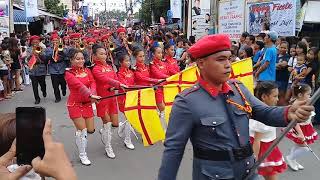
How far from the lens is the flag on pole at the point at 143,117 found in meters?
5.97

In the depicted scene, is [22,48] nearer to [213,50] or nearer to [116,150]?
[116,150]

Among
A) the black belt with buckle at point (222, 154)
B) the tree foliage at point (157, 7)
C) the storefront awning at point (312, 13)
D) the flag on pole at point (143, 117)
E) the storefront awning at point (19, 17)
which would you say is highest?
the tree foliage at point (157, 7)

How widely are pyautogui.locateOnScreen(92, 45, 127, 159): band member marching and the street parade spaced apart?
0.7 inches

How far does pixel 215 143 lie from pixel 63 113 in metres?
7.80

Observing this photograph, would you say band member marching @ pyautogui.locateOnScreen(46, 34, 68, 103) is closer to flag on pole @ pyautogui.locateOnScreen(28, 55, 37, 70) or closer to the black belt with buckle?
flag on pole @ pyautogui.locateOnScreen(28, 55, 37, 70)

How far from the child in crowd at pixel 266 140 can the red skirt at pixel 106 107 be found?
107 inches

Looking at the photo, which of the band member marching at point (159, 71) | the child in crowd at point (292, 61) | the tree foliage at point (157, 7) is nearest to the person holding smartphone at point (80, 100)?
the band member marching at point (159, 71)

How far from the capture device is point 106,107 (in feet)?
21.3

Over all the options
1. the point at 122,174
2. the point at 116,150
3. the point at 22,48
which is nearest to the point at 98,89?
the point at 116,150

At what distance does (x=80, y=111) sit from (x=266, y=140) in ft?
9.11

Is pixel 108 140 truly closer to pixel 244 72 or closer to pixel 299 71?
pixel 244 72

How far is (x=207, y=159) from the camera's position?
2.71 meters

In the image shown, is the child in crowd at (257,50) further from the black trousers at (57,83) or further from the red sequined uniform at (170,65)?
the black trousers at (57,83)

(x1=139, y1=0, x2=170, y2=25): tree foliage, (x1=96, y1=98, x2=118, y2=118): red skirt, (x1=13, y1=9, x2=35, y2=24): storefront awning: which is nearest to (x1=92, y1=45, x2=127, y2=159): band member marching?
(x1=96, y1=98, x2=118, y2=118): red skirt
